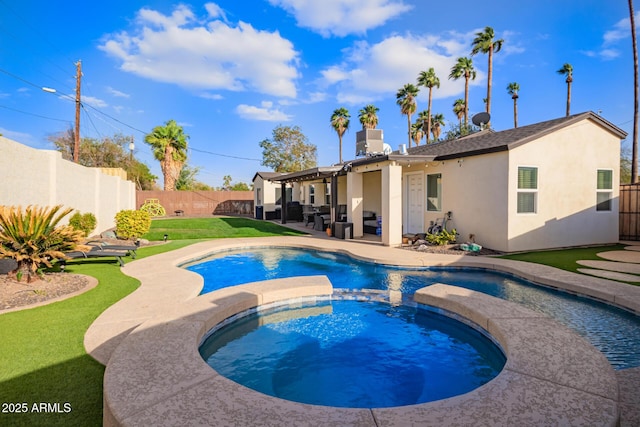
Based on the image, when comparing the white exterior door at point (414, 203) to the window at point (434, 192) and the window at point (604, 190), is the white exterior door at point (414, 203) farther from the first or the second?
the window at point (604, 190)

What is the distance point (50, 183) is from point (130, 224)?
294 centimetres

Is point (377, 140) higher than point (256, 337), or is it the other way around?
point (377, 140)

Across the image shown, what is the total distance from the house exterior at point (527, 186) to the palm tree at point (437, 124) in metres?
30.6

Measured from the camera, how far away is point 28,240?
21.3ft

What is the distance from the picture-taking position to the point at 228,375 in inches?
163

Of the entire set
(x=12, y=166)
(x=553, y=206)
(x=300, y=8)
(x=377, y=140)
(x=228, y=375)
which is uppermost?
(x=300, y=8)

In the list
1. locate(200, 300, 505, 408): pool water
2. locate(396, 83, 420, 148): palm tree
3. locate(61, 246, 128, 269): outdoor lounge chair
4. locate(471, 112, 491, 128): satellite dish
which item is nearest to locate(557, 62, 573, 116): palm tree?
locate(396, 83, 420, 148): palm tree

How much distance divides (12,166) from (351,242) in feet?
35.6

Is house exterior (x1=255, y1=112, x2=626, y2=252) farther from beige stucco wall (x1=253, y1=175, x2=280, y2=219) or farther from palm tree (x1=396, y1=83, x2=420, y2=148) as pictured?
palm tree (x1=396, y1=83, x2=420, y2=148)

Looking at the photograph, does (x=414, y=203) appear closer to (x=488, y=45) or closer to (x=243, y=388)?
(x=243, y=388)

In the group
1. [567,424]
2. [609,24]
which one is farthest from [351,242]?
[609,24]

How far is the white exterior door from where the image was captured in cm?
1439

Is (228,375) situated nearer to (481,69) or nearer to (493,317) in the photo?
(493,317)

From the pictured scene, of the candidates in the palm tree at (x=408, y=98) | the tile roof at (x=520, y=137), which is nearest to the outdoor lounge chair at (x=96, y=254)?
the tile roof at (x=520, y=137)
